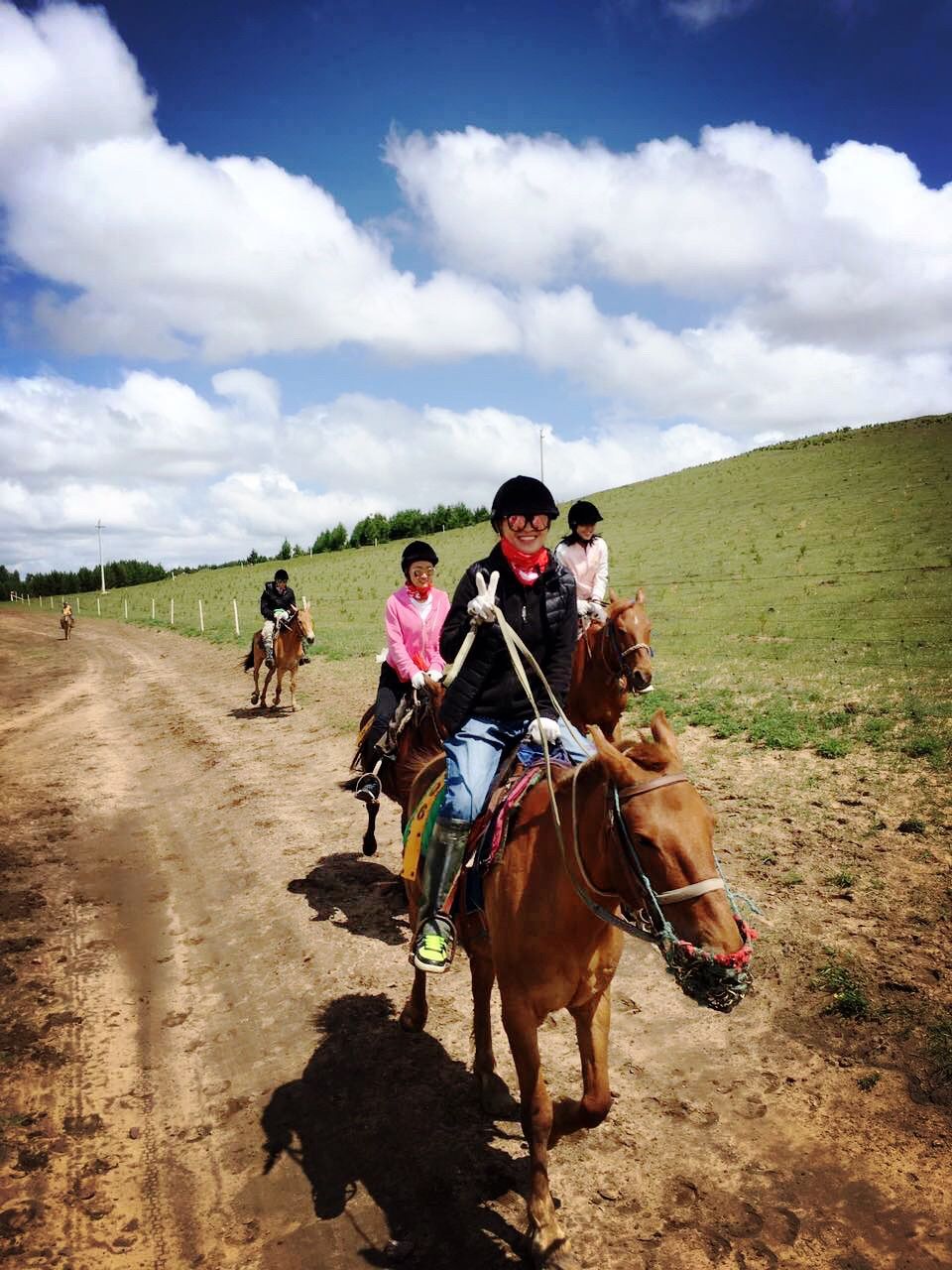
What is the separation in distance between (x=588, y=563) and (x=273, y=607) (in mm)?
10210

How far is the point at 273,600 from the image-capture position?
1814cm

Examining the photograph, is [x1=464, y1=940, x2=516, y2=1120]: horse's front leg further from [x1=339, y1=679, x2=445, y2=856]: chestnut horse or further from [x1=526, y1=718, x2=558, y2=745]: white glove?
[x1=339, y1=679, x2=445, y2=856]: chestnut horse

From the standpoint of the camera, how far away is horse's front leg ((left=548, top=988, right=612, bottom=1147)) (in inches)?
144

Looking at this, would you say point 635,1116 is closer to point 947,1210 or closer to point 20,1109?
point 947,1210

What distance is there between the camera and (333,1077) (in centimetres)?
493

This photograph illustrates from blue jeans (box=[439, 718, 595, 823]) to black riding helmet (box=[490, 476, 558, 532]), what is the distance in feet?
4.22

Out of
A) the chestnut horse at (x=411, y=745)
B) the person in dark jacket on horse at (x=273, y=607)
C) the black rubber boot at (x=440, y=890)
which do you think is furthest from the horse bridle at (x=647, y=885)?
the person in dark jacket on horse at (x=273, y=607)

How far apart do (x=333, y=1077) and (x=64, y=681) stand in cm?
2321

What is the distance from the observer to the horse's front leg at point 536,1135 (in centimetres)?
354

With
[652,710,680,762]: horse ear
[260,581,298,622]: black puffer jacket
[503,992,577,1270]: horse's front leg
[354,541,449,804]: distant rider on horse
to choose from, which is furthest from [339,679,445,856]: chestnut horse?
[260,581,298,622]: black puffer jacket

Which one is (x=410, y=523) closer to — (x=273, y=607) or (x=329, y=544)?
(x=329, y=544)

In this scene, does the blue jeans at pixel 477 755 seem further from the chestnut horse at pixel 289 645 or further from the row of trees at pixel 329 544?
the row of trees at pixel 329 544

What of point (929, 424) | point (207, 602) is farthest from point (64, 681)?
point (929, 424)

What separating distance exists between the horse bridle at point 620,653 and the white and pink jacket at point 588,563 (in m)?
1.75
